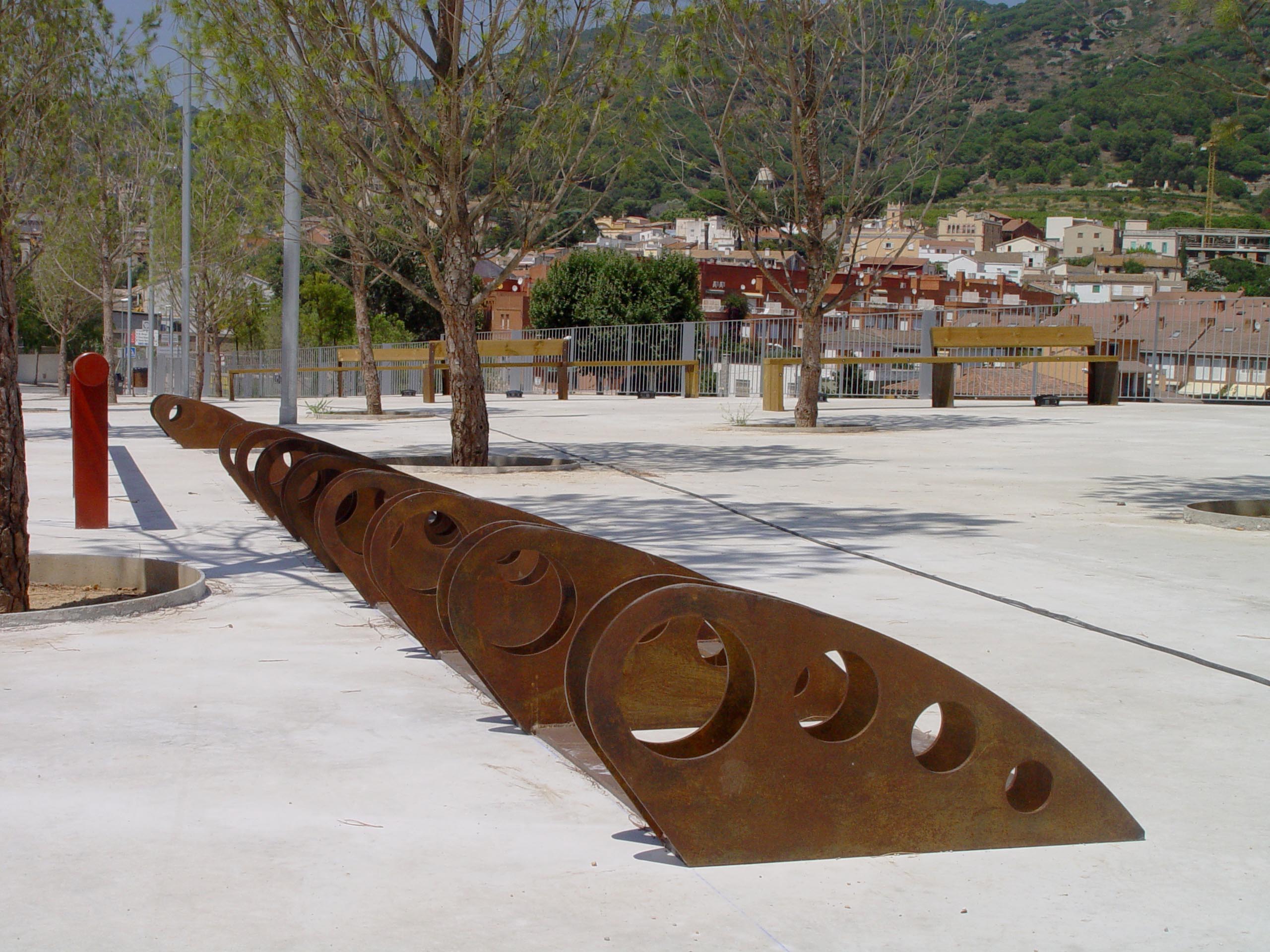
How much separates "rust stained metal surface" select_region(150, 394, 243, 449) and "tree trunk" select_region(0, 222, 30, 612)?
29.2 feet

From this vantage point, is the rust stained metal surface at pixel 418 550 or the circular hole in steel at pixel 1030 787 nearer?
the circular hole in steel at pixel 1030 787

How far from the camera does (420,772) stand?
12.1ft

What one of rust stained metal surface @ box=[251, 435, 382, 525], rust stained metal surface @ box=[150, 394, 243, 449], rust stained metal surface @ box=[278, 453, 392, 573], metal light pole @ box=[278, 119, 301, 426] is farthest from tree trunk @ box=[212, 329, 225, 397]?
rust stained metal surface @ box=[278, 453, 392, 573]

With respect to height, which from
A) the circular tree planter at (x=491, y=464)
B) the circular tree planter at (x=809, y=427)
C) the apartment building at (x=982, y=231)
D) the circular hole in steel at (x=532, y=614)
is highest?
the apartment building at (x=982, y=231)

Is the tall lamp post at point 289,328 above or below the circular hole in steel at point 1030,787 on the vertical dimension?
above

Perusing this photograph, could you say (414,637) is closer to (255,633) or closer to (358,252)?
(255,633)

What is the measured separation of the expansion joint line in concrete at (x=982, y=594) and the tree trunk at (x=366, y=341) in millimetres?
11465

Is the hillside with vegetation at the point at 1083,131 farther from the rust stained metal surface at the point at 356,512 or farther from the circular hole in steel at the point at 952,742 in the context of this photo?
the circular hole in steel at the point at 952,742

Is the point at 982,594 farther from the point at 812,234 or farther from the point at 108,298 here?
the point at 108,298

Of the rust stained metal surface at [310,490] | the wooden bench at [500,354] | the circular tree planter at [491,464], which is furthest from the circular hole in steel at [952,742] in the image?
the wooden bench at [500,354]

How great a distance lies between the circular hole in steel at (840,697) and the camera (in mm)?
3273

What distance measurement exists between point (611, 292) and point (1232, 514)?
52.1 metres

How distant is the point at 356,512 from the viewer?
20.8ft

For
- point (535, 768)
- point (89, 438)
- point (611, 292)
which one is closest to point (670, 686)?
point (535, 768)
